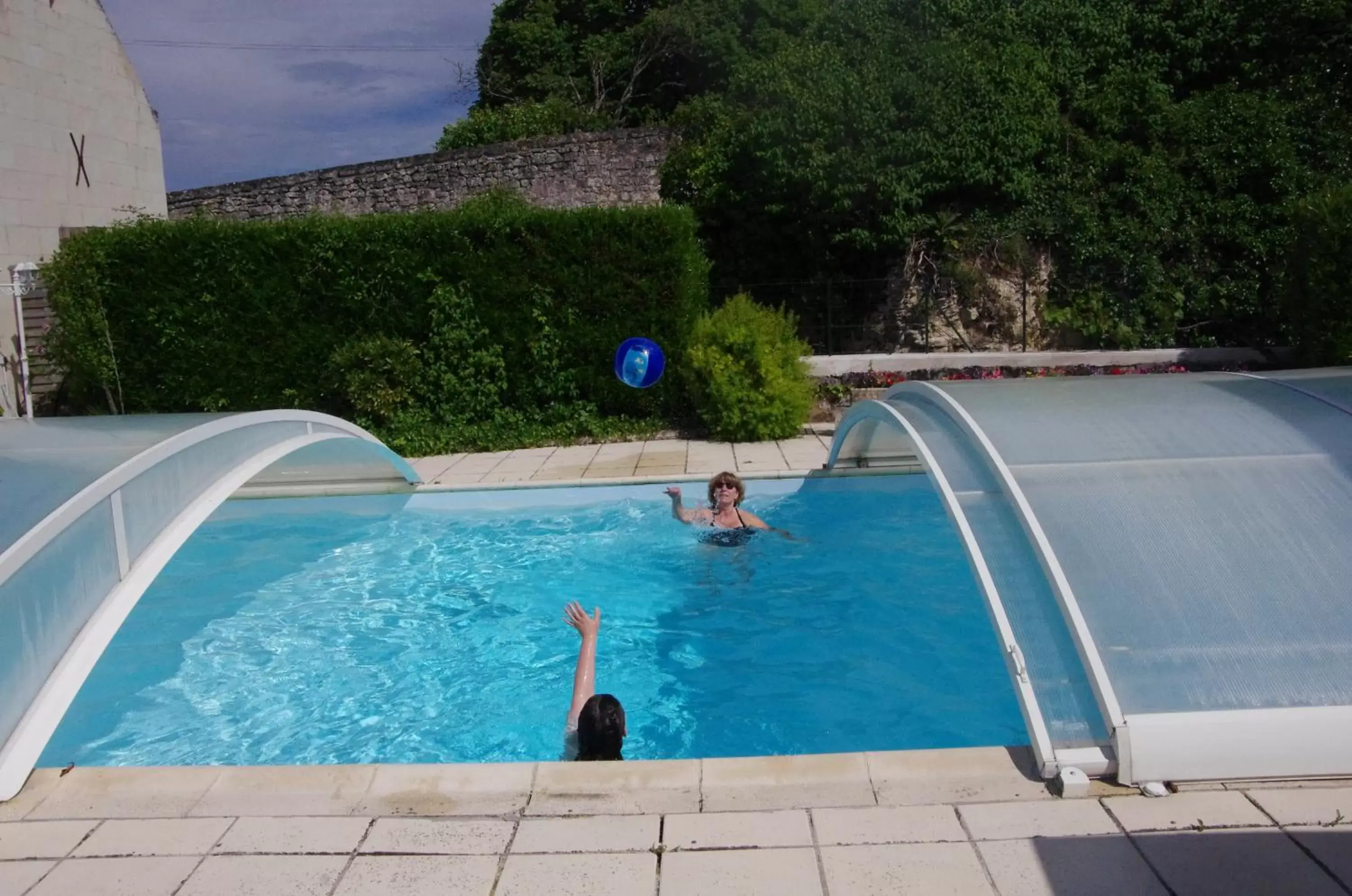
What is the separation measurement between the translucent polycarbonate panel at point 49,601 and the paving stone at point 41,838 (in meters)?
0.62

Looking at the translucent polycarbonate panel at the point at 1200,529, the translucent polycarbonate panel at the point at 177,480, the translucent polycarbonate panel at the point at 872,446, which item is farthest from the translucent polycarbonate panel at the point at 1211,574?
the translucent polycarbonate panel at the point at 872,446

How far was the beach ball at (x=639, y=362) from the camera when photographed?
12.5 metres

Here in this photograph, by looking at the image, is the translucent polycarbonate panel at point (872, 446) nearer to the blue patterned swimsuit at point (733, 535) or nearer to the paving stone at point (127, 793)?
the blue patterned swimsuit at point (733, 535)

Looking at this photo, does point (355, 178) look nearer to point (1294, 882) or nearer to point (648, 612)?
point (648, 612)

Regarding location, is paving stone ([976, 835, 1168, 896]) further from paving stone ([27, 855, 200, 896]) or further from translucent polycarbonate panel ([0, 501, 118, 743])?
translucent polycarbonate panel ([0, 501, 118, 743])

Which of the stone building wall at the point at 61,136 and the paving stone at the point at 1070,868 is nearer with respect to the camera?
the paving stone at the point at 1070,868

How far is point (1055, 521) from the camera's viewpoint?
14.7 ft

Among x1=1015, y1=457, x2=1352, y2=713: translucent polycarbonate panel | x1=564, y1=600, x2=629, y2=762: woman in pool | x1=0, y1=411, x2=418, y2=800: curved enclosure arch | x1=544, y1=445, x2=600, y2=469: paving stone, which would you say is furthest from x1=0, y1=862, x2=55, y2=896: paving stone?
x1=544, y1=445, x2=600, y2=469: paving stone

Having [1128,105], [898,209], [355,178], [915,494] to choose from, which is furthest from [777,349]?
[355,178]

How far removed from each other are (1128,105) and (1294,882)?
16838mm

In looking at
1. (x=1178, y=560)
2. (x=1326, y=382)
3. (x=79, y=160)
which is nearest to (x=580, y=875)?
(x=1178, y=560)

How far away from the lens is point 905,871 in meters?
3.08

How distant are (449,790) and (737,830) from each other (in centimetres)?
111

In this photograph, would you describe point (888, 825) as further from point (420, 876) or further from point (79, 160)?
point (79, 160)
